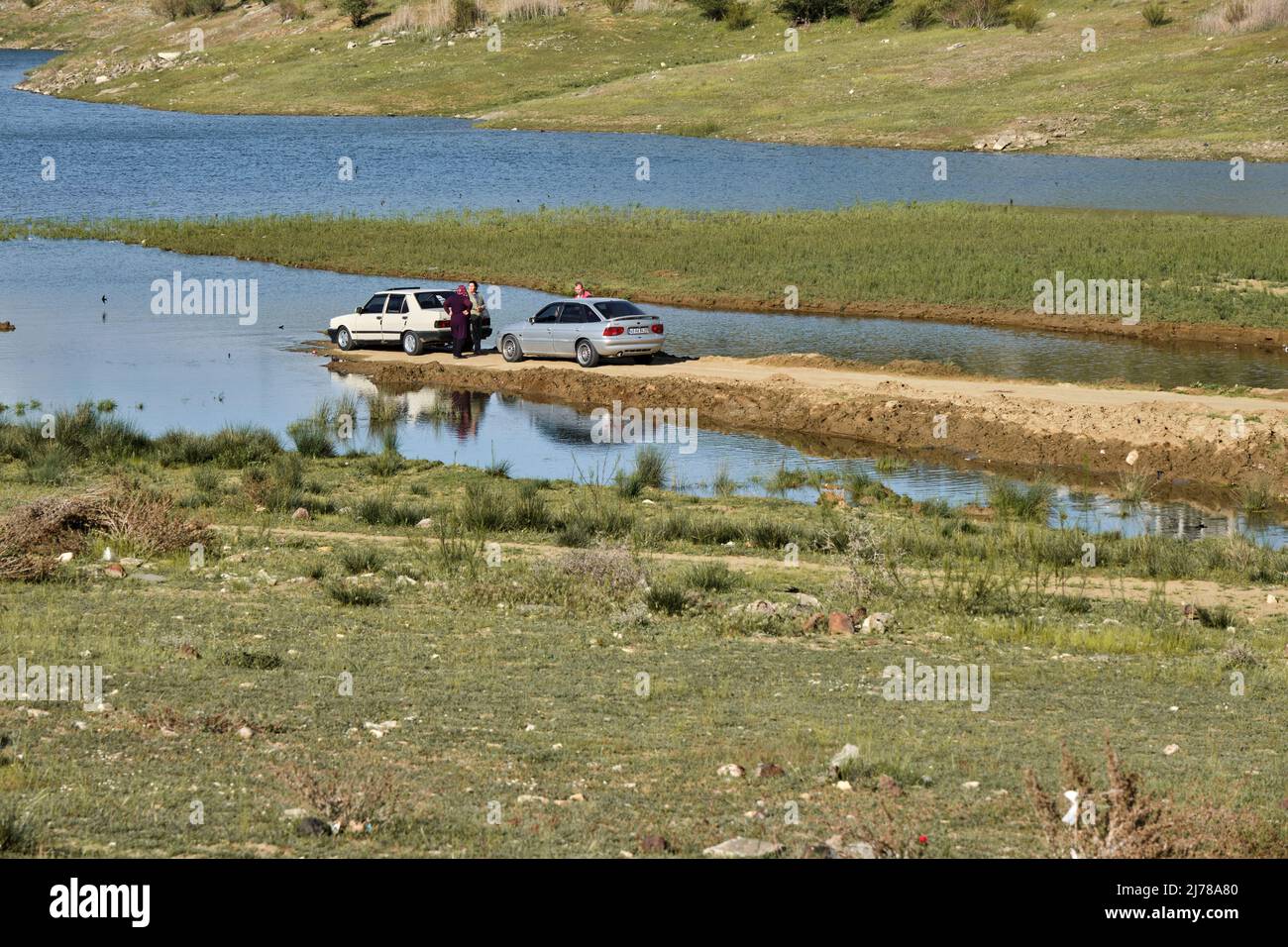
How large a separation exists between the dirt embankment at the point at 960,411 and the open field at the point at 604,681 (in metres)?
6.24

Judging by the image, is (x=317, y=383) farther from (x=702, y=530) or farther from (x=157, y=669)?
(x=157, y=669)

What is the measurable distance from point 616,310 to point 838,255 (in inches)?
614

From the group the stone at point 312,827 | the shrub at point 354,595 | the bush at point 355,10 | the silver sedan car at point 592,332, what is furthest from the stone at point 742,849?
the bush at point 355,10

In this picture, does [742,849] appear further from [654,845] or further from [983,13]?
[983,13]

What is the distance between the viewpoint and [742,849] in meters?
8.73

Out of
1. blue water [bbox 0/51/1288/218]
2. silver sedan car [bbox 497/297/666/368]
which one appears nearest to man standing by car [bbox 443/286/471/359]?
silver sedan car [bbox 497/297/666/368]

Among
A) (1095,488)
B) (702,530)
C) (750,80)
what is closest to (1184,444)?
(1095,488)

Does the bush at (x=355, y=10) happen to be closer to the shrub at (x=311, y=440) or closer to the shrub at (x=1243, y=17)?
the shrub at (x=1243, y=17)

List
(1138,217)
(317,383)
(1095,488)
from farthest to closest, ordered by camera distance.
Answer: (1138,217), (317,383), (1095,488)

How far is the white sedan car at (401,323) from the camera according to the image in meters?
39.4

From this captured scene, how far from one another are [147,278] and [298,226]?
32.7 feet

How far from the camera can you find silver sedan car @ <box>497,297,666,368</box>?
3591 centimetres

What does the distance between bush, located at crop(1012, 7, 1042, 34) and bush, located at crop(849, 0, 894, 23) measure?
46.7ft

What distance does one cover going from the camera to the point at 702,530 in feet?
69.8
